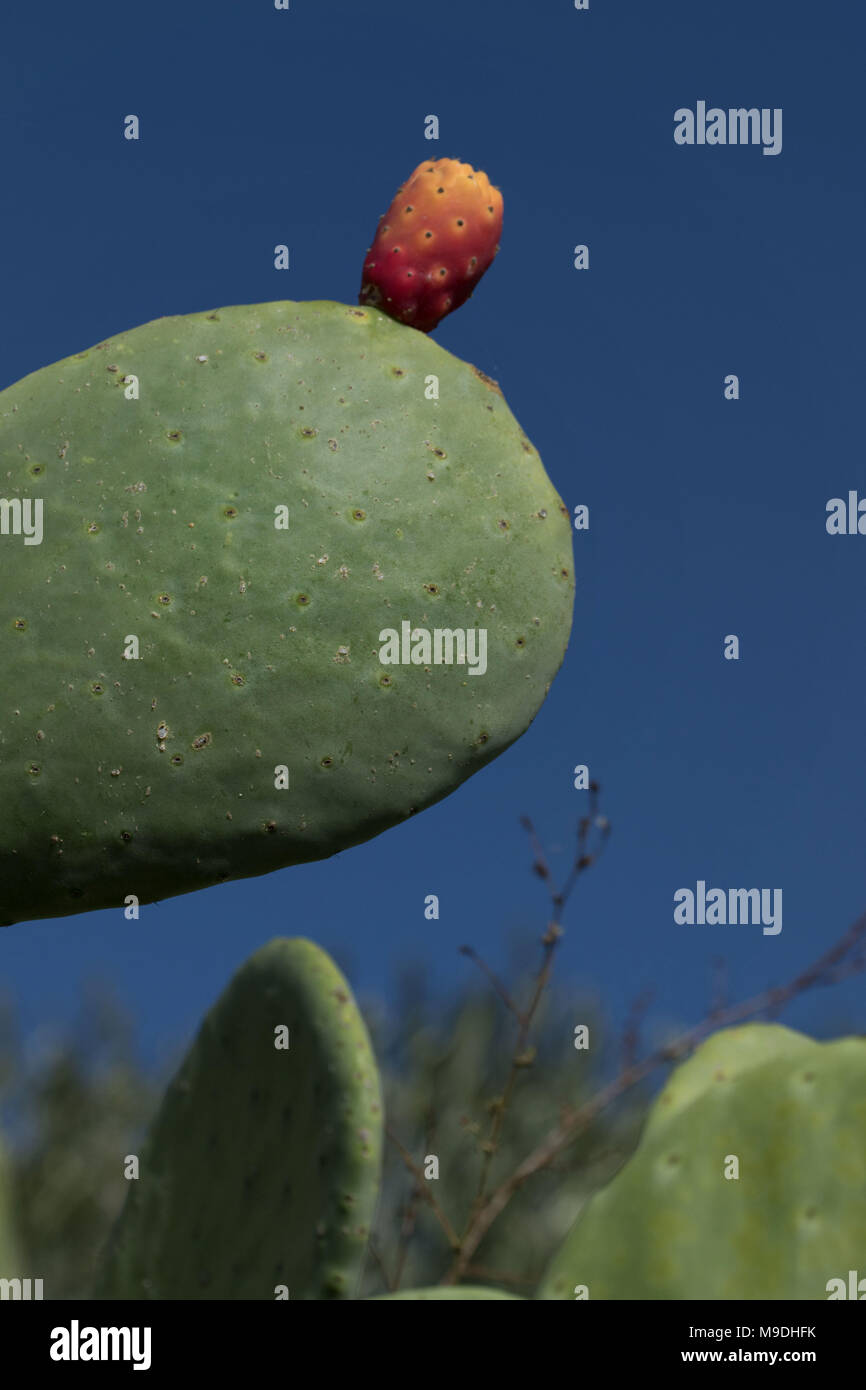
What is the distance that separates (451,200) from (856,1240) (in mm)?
1075

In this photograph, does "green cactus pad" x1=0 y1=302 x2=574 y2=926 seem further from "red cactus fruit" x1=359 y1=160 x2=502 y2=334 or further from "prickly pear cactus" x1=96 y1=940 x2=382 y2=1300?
"prickly pear cactus" x1=96 y1=940 x2=382 y2=1300

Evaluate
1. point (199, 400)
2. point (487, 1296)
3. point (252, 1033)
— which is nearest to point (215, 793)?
point (199, 400)

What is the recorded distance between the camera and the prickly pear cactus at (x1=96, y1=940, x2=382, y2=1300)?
1506 millimetres

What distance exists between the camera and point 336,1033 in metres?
1.59

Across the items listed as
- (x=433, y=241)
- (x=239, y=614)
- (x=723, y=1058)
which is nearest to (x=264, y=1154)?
(x=723, y=1058)

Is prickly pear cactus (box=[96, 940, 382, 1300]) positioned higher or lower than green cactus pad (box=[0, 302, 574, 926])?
lower

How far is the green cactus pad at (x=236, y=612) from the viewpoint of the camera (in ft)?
4.32

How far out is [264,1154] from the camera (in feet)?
5.74

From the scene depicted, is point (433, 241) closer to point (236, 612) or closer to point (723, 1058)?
point (236, 612)

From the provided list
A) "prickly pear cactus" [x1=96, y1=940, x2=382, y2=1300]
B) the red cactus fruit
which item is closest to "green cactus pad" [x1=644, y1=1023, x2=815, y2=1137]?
"prickly pear cactus" [x1=96, y1=940, x2=382, y2=1300]

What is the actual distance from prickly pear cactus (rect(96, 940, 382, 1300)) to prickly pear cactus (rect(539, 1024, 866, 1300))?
454mm

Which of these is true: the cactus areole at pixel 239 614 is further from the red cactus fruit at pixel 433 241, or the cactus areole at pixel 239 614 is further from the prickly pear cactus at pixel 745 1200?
the prickly pear cactus at pixel 745 1200

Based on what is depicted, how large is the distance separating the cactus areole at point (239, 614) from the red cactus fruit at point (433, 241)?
0.13 meters
